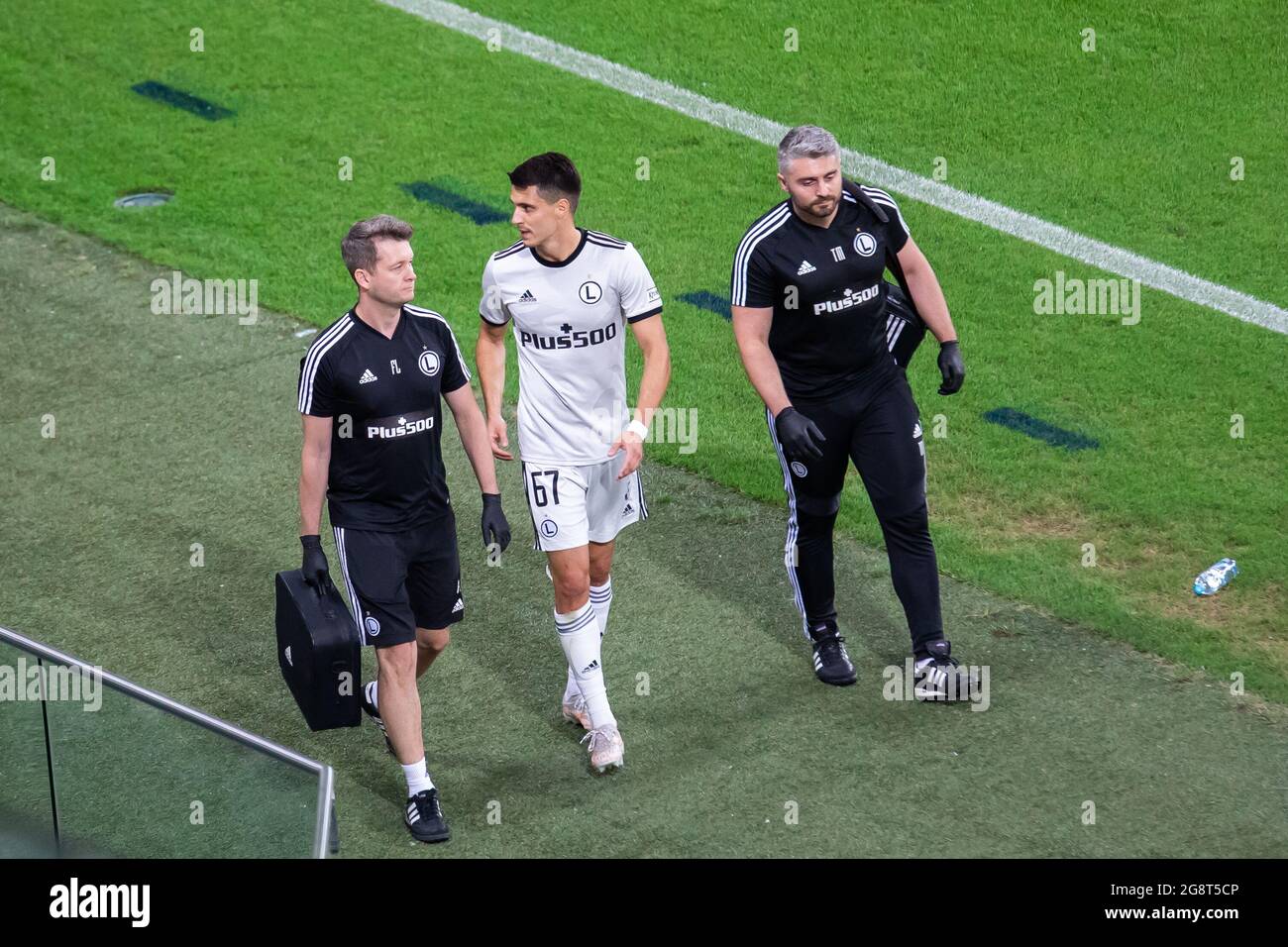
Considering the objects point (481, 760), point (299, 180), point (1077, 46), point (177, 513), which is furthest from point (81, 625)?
point (1077, 46)

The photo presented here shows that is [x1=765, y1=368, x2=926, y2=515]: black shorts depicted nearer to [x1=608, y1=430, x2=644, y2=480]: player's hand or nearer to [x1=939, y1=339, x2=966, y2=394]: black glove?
[x1=939, y1=339, x2=966, y2=394]: black glove

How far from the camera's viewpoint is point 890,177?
12.5 metres

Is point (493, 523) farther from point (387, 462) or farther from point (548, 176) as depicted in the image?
point (548, 176)

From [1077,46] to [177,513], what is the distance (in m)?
8.28

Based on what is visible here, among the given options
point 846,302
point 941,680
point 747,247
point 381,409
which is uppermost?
point 747,247

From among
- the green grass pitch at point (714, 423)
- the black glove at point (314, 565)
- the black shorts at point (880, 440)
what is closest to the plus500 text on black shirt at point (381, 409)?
the black glove at point (314, 565)

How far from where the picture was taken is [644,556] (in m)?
8.39

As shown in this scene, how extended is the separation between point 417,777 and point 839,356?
93.2 inches

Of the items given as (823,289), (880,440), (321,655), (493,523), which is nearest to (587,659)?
(493,523)

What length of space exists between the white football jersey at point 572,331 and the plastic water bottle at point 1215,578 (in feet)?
9.60

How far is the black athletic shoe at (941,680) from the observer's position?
7.04m

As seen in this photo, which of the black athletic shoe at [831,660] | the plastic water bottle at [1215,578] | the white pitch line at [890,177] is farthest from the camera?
the white pitch line at [890,177]

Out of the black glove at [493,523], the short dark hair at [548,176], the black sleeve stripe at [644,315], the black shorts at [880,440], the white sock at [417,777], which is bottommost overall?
the white sock at [417,777]

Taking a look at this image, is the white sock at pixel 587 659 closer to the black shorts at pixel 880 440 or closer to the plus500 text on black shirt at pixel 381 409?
the plus500 text on black shirt at pixel 381 409
